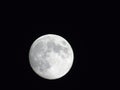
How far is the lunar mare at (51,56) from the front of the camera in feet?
30.3

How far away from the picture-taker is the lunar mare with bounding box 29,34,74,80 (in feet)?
30.3

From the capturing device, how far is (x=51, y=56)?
30.1ft

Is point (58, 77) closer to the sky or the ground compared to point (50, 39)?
closer to the ground

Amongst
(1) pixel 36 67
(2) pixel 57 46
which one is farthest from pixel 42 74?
(2) pixel 57 46

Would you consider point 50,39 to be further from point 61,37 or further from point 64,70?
point 64,70

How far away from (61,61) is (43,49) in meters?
0.65

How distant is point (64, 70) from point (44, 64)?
67 centimetres

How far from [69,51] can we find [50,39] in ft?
2.29

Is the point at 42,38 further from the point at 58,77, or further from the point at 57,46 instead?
the point at 58,77

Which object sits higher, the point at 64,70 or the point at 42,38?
the point at 42,38

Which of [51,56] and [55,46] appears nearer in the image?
[51,56]

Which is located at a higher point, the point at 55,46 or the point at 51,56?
the point at 55,46

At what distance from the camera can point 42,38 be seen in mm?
9625

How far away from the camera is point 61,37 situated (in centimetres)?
974
